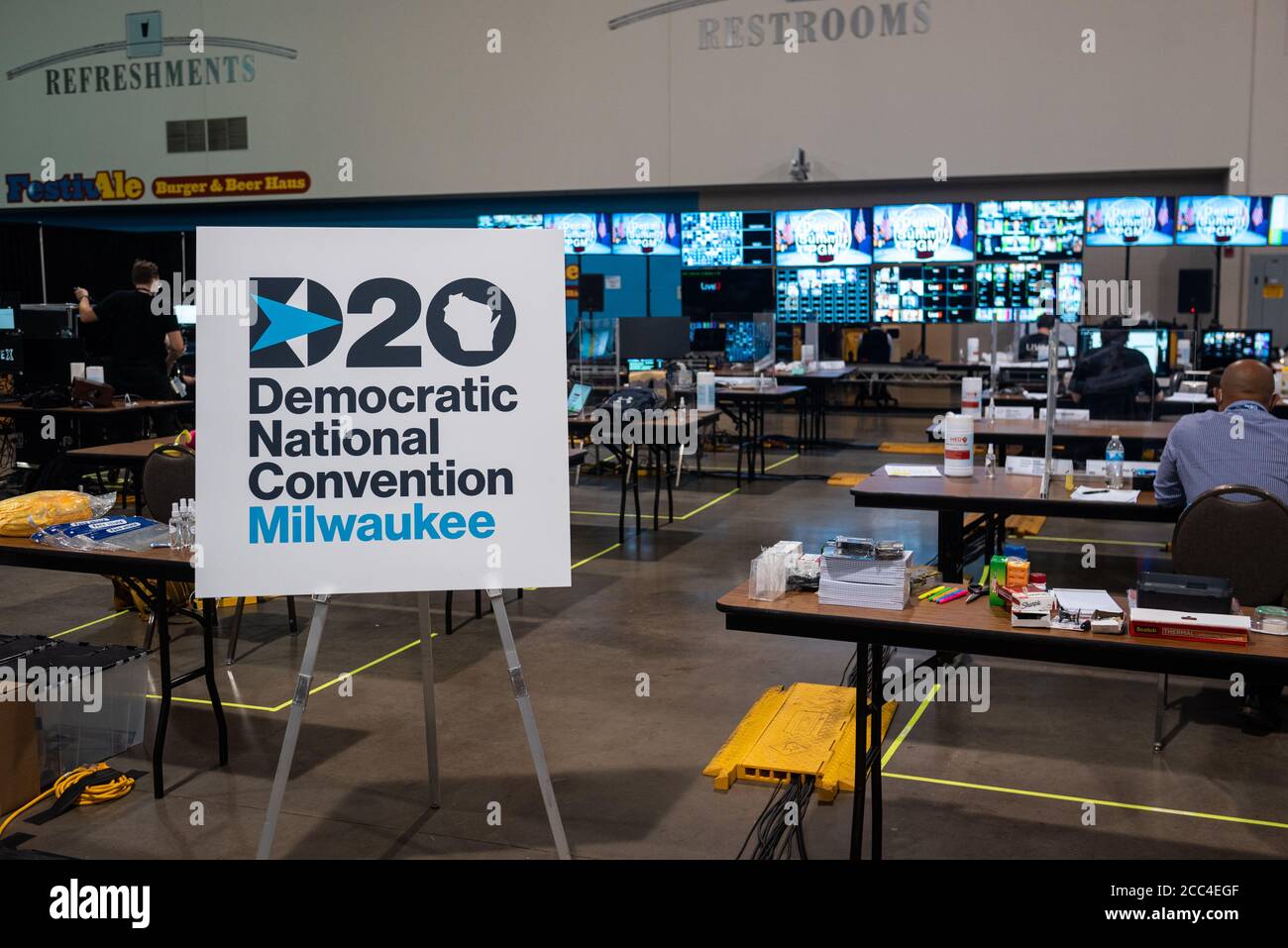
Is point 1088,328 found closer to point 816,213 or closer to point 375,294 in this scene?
point 816,213

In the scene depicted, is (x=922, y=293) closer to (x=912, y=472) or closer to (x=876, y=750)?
(x=912, y=472)

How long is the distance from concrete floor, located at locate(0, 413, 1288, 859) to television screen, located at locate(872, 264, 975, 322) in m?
8.15

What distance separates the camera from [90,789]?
154 inches

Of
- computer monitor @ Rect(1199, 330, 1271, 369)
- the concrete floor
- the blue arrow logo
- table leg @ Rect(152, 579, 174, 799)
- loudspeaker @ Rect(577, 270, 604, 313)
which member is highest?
loudspeaker @ Rect(577, 270, 604, 313)

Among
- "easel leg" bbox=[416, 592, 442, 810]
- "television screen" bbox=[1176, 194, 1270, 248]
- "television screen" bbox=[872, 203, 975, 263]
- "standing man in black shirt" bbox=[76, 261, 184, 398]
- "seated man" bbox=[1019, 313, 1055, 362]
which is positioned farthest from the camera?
"television screen" bbox=[872, 203, 975, 263]

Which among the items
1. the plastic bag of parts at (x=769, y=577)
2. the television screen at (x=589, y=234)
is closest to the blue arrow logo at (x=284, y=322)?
the plastic bag of parts at (x=769, y=577)

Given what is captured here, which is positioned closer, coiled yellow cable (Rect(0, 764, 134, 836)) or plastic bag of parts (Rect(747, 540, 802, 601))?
plastic bag of parts (Rect(747, 540, 802, 601))

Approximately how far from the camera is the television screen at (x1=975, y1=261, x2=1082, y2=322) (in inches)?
542

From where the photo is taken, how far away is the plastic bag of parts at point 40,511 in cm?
425

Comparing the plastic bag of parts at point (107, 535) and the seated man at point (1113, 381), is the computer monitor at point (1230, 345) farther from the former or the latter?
the plastic bag of parts at point (107, 535)

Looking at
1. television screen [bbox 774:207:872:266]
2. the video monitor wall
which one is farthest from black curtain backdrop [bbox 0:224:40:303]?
television screen [bbox 774:207:872:266]

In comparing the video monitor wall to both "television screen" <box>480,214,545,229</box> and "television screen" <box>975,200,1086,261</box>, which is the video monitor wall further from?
"television screen" <box>975,200,1086,261</box>

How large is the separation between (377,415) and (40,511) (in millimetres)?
2038

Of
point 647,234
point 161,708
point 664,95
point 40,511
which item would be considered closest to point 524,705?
point 161,708
